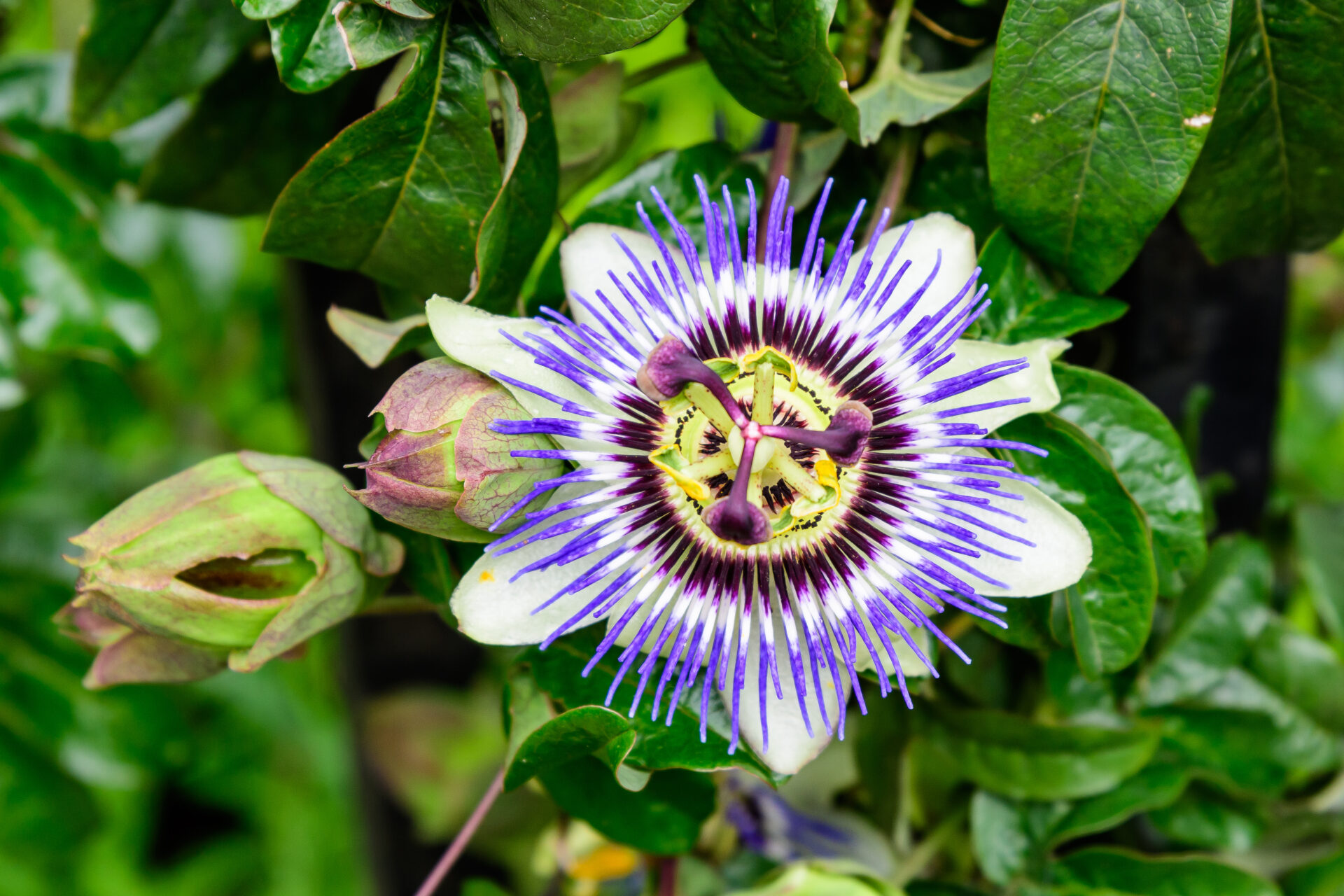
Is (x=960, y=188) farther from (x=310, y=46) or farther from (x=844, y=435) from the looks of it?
(x=310, y=46)

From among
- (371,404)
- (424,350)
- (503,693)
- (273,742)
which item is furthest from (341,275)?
(273,742)

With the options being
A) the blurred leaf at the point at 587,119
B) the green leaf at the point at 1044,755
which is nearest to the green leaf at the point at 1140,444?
the green leaf at the point at 1044,755

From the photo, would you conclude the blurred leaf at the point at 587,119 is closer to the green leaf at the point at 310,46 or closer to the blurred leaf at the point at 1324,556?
the green leaf at the point at 310,46

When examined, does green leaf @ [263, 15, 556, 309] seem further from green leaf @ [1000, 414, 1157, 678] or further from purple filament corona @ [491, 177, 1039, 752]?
green leaf @ [1000, 414, 1157, 678]

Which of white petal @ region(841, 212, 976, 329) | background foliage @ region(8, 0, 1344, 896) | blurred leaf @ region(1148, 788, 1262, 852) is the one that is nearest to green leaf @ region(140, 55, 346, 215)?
background foliage @ region(8, 0, 1344, 896)

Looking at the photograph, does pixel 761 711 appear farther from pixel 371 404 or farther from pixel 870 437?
pixel 371 404

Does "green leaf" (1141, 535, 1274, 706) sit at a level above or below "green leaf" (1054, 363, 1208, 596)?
below

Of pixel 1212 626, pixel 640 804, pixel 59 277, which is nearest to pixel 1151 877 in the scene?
pixel 1212 626
